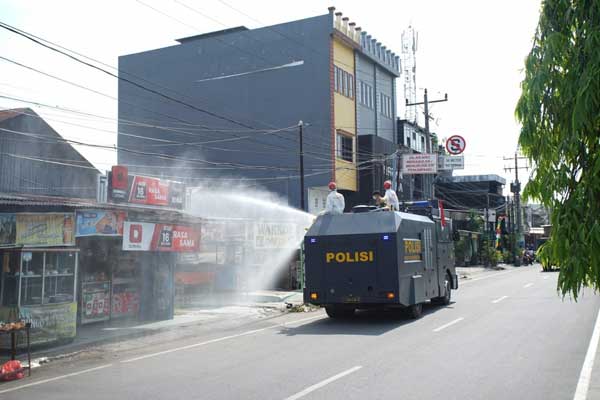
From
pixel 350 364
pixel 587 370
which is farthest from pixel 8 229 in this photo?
pixel 587 370

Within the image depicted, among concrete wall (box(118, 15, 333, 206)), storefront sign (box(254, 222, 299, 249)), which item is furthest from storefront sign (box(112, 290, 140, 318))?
concrete wall (box(118, 15, 333, 206))

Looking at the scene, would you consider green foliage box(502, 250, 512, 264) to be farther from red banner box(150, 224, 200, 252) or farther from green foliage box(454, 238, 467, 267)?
red banner box(150, 224, 200, 252)

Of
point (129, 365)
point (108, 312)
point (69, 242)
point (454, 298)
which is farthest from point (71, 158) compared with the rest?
point (129, 365)

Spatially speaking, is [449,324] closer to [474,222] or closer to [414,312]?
[414,312]

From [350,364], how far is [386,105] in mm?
36637

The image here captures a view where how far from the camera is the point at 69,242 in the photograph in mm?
13391

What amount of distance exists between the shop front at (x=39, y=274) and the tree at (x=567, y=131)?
10.8 meters

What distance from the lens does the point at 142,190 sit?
15977 millimetres

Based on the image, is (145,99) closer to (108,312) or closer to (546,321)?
(108,312)

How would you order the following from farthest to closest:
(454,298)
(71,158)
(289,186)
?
(289,186) → (71,158) → (454,298)

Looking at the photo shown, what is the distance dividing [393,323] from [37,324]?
27.1 ft

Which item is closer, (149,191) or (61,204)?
(61,204)

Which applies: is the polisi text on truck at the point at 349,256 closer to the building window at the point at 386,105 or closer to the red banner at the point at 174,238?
the red banner at the point at 174,238

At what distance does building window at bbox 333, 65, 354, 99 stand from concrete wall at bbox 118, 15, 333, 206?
100 centimetres
